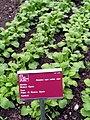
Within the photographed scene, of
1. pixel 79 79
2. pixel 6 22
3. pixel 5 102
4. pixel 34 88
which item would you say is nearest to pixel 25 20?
pixel 6 22

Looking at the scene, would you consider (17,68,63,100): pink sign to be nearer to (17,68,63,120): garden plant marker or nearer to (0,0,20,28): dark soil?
(17,68,63,120): garden plant marker

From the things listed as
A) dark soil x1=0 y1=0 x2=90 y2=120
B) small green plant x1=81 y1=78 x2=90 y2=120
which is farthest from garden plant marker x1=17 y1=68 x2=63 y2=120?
dark soil x1=0 y1=0 x2=90 y2=120

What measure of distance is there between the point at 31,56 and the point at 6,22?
135 centimetres

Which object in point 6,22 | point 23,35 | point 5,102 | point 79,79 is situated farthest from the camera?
point 6,22

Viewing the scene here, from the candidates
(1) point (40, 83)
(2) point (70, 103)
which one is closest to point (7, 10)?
(2) point (70, 103)

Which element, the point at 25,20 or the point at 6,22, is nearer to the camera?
the point at 25,20

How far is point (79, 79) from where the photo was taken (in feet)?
11.6

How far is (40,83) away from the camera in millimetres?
2449

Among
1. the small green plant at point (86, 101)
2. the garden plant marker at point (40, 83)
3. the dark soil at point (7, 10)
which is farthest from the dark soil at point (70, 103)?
the garden plant marker at point (40, 83)

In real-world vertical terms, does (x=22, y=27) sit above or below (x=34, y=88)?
below

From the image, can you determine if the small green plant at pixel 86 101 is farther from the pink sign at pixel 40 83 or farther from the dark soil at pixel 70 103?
the pink sign at pixel 40 83

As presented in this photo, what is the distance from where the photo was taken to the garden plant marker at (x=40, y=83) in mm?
2416

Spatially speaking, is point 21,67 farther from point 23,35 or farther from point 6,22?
point 6,22

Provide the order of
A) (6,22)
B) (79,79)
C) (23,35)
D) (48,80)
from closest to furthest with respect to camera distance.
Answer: (48,80)
(79,79)
(23,35)
(6,22)
